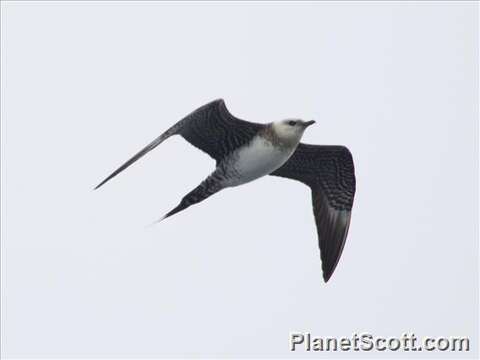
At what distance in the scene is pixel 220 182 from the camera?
40.0ft

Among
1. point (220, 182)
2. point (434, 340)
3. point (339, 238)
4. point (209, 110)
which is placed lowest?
point (434, 340)

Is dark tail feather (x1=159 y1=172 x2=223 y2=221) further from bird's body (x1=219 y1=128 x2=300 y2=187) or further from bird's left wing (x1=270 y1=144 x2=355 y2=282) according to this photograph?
bird's left wing (x1=270 y1=144 x2=355 y2=282)

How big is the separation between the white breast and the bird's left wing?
3.43 feet

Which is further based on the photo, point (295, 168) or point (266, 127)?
point (295, 168)

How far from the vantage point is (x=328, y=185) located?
13242mm

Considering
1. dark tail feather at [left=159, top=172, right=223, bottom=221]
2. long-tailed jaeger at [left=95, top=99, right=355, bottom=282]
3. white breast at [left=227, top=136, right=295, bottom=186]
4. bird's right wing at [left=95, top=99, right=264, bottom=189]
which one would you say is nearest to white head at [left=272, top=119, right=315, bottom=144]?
long-tailed jaeger at [left=95, top=99, right=355, bottom=282]

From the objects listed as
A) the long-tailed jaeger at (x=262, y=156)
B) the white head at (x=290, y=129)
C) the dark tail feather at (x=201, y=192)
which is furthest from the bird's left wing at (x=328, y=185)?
the dark tail feather at (x=201, y=192)

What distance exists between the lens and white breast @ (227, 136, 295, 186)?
11.9 m

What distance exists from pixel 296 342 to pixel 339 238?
7.38 feet

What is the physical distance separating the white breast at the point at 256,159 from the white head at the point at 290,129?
0.14m

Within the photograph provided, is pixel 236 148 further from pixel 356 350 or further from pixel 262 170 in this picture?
pixel 356 350

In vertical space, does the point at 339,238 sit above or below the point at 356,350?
above

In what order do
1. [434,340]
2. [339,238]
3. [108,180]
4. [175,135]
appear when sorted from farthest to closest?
[434,340] → [339,238] → [175,135] → [108,180]

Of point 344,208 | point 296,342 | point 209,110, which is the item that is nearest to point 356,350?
point 296,342
